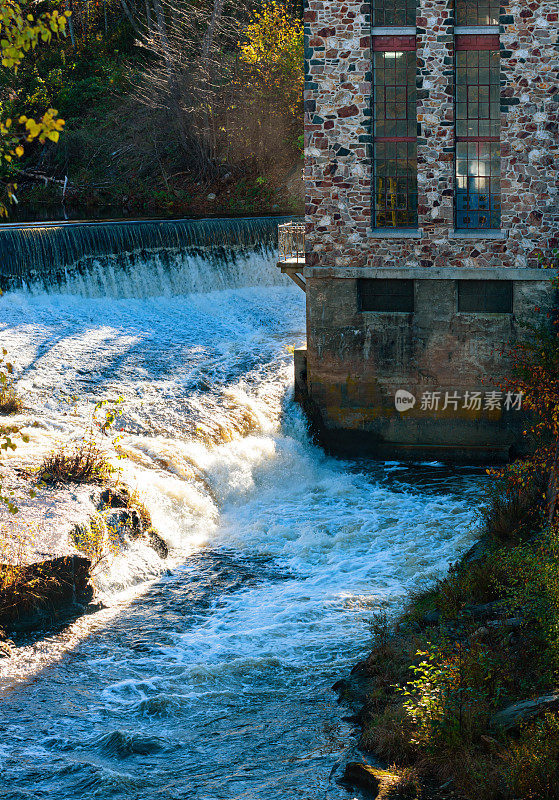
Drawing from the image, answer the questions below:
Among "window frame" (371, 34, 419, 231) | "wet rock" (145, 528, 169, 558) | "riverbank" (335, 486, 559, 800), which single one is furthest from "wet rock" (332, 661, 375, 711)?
"window frame" (371, 34, 419, 231)

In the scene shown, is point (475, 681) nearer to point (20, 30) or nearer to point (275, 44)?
point (20, 30)

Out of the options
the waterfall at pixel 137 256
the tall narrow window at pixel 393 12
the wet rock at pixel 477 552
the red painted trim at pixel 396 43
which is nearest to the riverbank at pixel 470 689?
the wet rock at pixel 477 552

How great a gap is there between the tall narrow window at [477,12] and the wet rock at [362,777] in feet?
46.9

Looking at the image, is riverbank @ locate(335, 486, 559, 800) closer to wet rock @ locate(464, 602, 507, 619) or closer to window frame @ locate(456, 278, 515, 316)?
wet rock @ locate(464, 602, 507, 619)

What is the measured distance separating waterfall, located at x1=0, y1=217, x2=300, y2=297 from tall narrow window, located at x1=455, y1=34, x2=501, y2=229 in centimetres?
934

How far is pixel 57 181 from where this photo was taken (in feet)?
126

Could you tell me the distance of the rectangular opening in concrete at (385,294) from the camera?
19438 mm

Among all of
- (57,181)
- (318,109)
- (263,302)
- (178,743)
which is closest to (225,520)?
(178,743)

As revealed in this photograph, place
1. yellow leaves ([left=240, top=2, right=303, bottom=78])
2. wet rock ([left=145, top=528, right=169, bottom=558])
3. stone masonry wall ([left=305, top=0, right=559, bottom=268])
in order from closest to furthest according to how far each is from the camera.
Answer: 1. wet rock ([left=145, top=528, right=169, bottom=558])
2. stone masonry wall ([left=305, top=0, right=559, bottom=268])
3. yellow leaves ([left=240, top=2, right=303, bottom=78])

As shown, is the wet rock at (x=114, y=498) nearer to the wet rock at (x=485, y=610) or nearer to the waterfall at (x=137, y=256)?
the wet rock at (x=485, y=610)

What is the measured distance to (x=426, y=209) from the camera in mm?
18672

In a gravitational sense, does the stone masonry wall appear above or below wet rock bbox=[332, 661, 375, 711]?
above

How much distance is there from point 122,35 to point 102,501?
3539 centimetres

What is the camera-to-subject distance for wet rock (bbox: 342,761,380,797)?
28.2 feet
